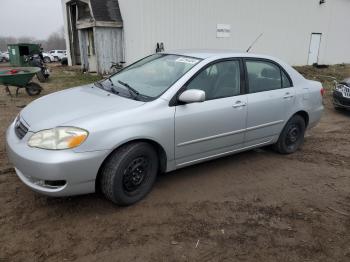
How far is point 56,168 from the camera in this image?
288 cm

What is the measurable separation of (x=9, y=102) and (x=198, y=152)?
674 cm

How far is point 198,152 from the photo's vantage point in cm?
390

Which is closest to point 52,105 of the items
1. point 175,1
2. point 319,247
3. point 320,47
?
point 319,247

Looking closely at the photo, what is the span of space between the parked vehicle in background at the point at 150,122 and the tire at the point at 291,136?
0.11 feet

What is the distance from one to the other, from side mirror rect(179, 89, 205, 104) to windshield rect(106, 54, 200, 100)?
24 centimetres

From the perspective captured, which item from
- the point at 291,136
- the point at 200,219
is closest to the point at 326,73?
the point at 291,136

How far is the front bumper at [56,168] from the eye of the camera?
9.49 feet

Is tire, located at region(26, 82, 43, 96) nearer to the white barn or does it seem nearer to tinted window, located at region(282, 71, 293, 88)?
the white barn

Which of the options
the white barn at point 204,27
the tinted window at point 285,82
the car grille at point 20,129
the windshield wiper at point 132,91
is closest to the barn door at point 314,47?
the white barn at point 204,27

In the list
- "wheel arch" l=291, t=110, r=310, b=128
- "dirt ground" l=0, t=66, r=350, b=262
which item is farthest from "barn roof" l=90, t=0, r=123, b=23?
"wheel arch" l=291, t=110, r=310, b=128

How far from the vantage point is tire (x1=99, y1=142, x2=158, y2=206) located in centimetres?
318

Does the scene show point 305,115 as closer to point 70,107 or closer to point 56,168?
point 70,107

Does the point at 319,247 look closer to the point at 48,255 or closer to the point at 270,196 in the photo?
the point at 270,196

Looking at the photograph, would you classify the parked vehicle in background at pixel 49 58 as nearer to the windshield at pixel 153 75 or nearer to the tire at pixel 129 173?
the windshield at pixel 153 75
